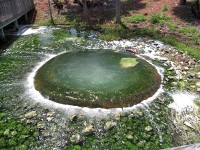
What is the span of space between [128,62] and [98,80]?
2.95 meters

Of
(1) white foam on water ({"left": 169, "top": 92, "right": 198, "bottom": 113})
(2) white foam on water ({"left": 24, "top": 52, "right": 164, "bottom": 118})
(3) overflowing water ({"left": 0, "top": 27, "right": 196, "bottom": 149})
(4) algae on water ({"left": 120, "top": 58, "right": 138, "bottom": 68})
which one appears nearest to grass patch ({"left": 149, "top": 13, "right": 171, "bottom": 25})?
(3) overflowing water ({"left": 0, "top": 27, "right": 196, "bottom": 149})

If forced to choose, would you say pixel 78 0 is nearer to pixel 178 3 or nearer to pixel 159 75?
pixel 178 3

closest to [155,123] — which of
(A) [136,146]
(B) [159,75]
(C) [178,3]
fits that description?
(A) [136,146]

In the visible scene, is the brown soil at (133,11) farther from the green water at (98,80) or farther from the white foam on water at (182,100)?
the white foam on water at (182,100)

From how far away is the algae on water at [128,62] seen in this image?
44.0ft

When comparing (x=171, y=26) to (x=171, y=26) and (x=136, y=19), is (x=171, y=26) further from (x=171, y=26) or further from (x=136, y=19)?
(x=136, y=19)

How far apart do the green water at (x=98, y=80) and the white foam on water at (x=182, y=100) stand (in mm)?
1152

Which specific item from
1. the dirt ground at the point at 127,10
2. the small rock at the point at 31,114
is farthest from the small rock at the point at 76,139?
the dirt ground at the point at 127,10

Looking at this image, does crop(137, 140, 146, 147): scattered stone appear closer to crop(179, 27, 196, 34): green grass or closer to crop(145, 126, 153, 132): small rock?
crop(145, 126, 153, 132): small rock

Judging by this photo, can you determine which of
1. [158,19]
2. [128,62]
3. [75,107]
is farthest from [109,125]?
[158,19]

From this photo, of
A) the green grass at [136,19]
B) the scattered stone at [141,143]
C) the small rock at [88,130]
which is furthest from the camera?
the green grass at [136,19]

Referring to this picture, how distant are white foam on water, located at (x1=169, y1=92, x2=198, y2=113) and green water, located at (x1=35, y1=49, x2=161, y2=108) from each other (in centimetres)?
115

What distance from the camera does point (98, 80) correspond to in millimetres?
11812

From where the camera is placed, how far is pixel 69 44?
17.2 metres
